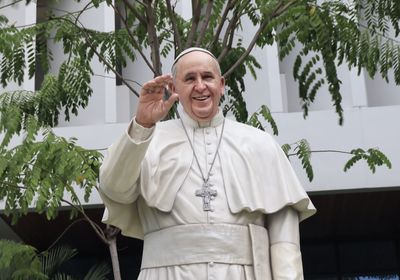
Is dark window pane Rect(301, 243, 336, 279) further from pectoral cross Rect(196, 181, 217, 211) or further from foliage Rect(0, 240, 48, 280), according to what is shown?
pectoral cross Rect(196, 181, 217, 211)

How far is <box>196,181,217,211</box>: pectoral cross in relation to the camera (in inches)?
129

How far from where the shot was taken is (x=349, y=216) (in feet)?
46.6

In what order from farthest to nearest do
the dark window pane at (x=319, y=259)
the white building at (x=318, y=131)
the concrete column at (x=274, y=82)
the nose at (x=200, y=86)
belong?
the dark window pane at (x=319, y=259) → the concrete column at (x=274, y=82) → the white building at (x=318, y=131) → the nose at (x=200, y=86)

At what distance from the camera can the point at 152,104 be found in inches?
124

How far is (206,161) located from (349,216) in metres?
11.2

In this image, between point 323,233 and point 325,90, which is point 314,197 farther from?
point 323,233

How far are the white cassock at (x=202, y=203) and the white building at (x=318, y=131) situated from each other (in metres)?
7.15

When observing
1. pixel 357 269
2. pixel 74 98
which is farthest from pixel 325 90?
pixel 74 98

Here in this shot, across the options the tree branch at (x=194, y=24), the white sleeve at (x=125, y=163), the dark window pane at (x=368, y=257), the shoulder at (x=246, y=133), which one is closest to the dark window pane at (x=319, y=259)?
the dark window pane at (x=368, y=257)

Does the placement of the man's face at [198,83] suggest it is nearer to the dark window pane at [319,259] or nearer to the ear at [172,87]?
the ear at [172,87]

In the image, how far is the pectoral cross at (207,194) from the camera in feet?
10.7

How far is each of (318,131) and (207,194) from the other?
27.2 ft

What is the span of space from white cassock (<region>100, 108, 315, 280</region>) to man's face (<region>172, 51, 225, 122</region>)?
0.41ft

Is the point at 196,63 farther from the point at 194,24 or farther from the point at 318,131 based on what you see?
the point at 318,131
